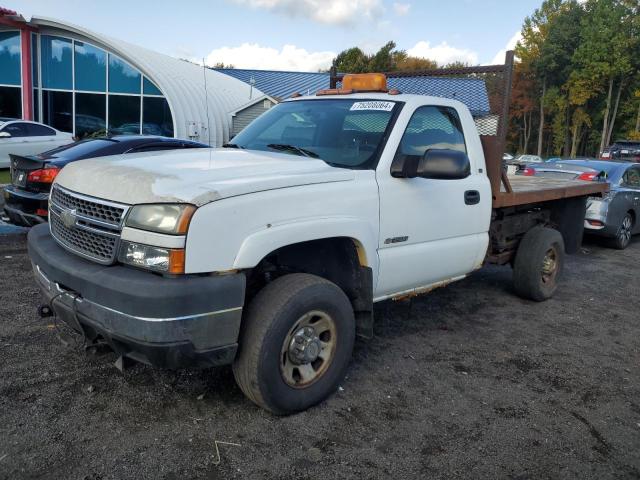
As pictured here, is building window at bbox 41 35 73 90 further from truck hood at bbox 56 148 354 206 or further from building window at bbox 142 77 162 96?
truck hood at bbox 56 148 354 206

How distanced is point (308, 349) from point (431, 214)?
151 centimetres

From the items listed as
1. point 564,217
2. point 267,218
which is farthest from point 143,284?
point 564,217

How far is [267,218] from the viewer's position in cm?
298

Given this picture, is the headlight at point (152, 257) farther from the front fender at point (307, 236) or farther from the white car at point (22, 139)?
the white car at point (22, 139)

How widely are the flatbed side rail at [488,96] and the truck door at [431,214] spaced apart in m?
0.18

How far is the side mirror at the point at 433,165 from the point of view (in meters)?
3.66

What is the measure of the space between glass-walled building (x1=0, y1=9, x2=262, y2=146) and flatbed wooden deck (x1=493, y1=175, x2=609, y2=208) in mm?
15471

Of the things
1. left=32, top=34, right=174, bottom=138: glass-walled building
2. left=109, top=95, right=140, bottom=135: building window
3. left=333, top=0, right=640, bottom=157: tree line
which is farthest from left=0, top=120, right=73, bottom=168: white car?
left=333, top=0, right=640, bottom=157: tree line

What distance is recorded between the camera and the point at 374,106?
4.17 metres

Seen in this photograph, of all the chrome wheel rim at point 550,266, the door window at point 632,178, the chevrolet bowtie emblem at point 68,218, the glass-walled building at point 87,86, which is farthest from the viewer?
the glass-walled building at point 87,86

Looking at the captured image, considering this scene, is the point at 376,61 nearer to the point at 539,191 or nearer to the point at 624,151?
the point at 624,151

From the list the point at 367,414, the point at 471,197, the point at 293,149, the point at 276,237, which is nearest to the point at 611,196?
the point at 471,197

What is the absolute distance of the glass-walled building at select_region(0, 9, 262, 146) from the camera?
67.1 feet

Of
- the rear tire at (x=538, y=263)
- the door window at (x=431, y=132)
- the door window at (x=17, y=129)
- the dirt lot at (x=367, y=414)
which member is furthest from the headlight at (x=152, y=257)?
the door window at (x=17, y=129)
